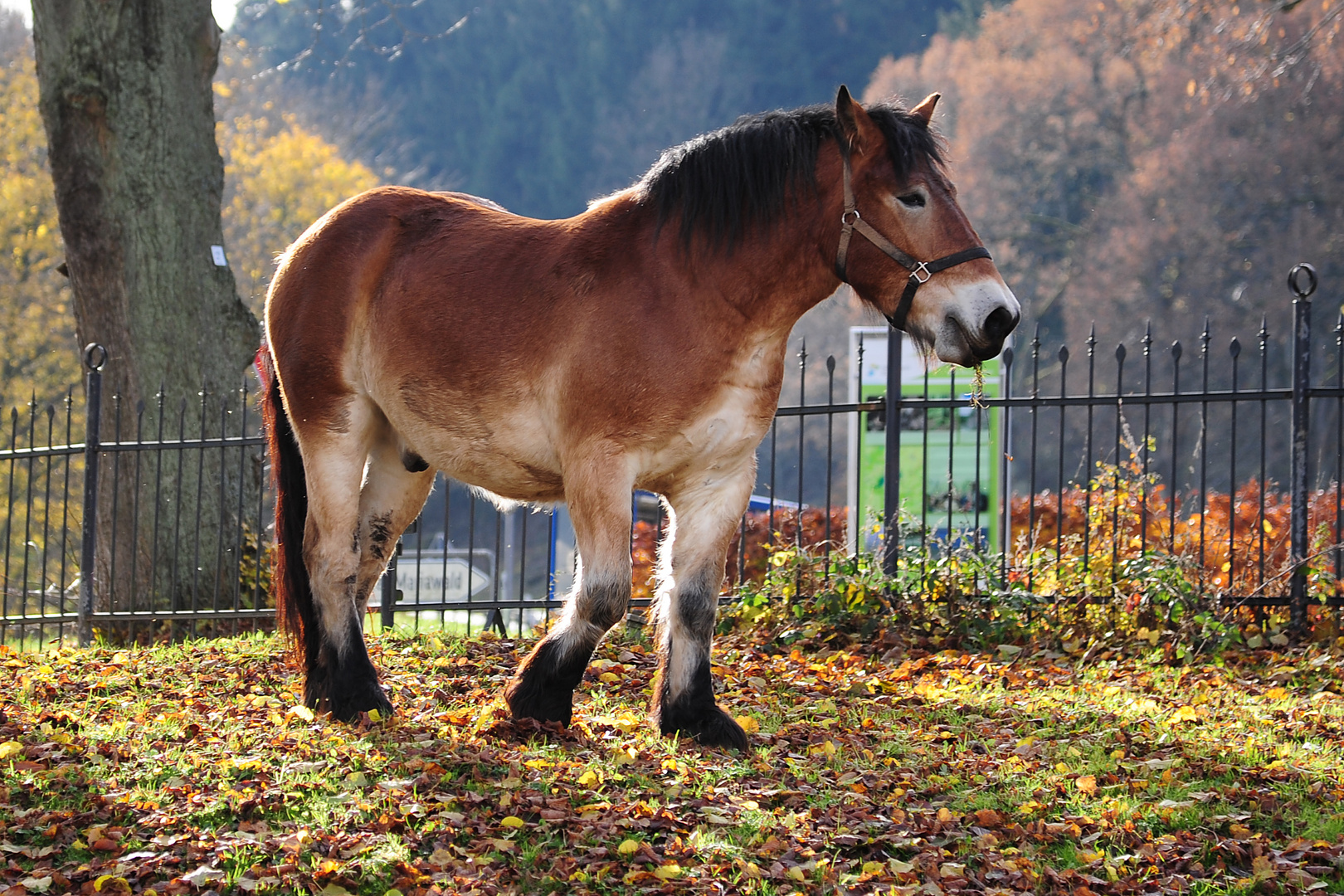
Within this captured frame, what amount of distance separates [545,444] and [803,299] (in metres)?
1.09

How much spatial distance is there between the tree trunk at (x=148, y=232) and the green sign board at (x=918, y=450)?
455 centimetres

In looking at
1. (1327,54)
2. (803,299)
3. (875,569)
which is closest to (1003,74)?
(1327,54)

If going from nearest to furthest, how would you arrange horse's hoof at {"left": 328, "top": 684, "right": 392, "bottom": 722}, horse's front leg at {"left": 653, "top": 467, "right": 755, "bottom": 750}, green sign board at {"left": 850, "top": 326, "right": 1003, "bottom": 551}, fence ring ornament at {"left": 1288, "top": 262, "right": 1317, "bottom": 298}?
horse's front leg at {"left": 653, "top": 467, "right": 755, "bottom": 750}
horse's hoof at {"left": 328, "top": 684, "right": 392, "bottom": 722}
fence ring ornament at {"left": 1288, "top": 262, "right": 1317, "bottom": 298}
green sign board at {"left": 850, "top": 326, "right": 1003, "bottom": 551}

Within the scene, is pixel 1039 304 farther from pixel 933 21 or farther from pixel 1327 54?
pixel 933 21

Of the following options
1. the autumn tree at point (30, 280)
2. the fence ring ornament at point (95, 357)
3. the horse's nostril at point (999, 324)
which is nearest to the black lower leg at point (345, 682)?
the horse's nostril at point (999, 324)

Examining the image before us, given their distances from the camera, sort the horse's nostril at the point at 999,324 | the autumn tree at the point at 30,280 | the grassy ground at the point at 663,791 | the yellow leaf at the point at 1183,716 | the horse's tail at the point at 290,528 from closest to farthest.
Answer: the grassy ground at the point at 663,791, the horse's nostril at the point at 999,324, the horse's tail at the point at 290,528, the yellow leaf at the point at 1183,716, the autumn tree at the point at 30,280

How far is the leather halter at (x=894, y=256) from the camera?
159 inches

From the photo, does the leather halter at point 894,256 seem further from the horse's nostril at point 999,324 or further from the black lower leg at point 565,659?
the black lower leg at point 565,659

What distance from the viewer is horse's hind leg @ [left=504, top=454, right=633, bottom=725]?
13.8 feet

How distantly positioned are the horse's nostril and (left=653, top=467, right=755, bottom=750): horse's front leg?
1.02 m

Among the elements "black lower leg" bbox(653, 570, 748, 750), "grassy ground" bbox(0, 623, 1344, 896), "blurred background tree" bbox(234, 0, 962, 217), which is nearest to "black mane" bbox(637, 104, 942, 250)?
"black lower leg" bbox(653, 570, 748, 750)

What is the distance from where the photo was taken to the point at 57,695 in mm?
5578

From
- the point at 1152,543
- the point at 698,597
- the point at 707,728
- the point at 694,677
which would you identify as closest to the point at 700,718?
the point at 707,728

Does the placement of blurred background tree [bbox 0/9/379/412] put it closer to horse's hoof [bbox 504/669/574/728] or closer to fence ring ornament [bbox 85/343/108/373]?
fence ring ornament [bbox 85/343/108/373]
